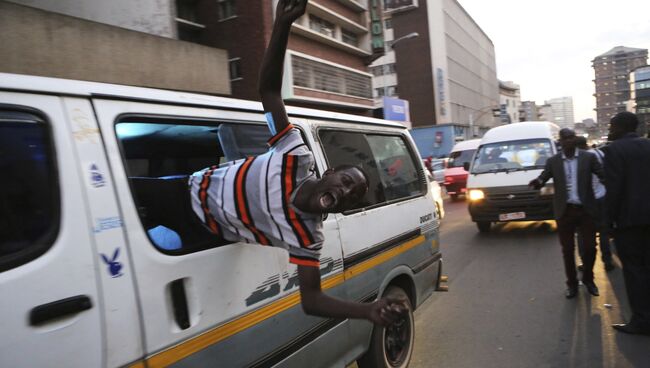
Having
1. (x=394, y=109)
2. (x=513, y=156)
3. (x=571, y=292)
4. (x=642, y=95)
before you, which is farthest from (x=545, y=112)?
(x=571, y=292)

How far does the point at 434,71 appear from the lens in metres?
53.7

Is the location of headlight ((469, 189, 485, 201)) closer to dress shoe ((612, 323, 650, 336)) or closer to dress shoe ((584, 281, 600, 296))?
dress shoe ((584, 281, 600, 296))

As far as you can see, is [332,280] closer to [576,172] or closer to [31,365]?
[31,365]

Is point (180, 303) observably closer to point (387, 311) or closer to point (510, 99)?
point (387, 311)

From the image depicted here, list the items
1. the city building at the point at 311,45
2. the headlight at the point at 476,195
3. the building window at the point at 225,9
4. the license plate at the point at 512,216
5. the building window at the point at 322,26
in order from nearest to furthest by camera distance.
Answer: the license plate at the point at 512,216 < the headlight at the point at 476,195 < the city building at the point at 311,45 < the building window at the point at 225,9 < the building window at the point at 322,26

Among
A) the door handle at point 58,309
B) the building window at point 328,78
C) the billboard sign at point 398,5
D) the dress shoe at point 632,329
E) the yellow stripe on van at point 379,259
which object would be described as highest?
the billboard sign at point 398,5

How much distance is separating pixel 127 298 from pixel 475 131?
7206 centimetres

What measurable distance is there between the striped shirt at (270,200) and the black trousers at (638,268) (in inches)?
135

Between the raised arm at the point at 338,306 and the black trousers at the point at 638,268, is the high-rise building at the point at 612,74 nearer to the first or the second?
the black trousers at the point at 638,268

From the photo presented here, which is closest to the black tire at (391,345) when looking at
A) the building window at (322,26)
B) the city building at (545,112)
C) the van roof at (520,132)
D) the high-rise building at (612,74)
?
the van roof at (520,132)

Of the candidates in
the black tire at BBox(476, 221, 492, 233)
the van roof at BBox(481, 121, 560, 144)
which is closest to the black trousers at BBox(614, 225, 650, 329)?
the black tire at BBox(476, 221, 492, 233)

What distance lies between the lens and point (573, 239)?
5.02 m

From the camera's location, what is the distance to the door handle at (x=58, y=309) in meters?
1.37

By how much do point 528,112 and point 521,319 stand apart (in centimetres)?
13804
